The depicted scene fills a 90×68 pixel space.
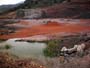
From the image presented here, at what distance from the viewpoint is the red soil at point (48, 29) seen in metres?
4.89

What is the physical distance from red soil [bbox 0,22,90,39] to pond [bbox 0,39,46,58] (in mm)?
198

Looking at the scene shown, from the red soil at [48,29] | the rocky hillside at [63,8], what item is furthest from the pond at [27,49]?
the rocky hillside at [63,8]

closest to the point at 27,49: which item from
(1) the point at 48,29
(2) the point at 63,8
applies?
(1) the point at 48,29

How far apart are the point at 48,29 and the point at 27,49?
557 mm

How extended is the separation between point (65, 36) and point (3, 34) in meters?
1.18

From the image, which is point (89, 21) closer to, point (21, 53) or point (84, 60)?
point (84, 60)

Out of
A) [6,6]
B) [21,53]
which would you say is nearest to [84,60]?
[21,53]

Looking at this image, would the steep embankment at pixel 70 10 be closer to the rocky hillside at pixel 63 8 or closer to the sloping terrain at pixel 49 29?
the rocky hillside at pixel 63 8

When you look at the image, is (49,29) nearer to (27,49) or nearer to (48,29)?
(48,29)

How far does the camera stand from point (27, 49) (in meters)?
4.75

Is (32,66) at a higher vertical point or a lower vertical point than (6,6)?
lower

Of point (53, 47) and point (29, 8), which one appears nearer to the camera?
point (53, 47)

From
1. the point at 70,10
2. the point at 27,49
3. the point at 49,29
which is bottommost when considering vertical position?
the point at 27,49

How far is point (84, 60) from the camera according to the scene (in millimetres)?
4523
